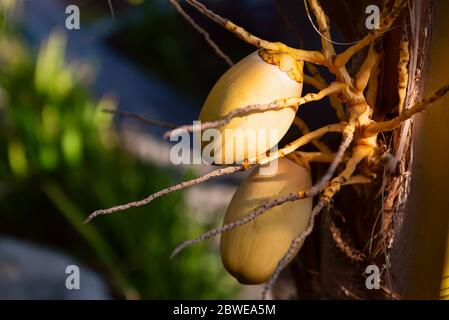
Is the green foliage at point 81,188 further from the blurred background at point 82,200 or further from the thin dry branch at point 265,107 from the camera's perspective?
the thin dry branch at point 265,107

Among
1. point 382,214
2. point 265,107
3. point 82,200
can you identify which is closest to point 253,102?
point 265,107

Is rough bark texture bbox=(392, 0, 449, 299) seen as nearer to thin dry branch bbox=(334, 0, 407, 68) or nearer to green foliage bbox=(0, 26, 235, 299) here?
thin dry branch bbox=(334, 0, 407, 68)

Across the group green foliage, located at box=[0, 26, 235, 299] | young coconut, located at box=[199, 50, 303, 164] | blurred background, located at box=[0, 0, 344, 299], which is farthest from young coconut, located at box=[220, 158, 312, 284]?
green foliage, located at box=[0, 26, 235, 299]

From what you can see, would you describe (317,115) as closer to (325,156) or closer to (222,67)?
(325,156)

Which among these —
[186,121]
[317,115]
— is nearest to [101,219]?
[317,115]

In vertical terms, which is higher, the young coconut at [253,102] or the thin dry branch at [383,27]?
the thin dry branch at [383,27]

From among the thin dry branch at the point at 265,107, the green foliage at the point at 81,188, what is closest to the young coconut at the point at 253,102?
the thin dry branch at the point at 265,107
